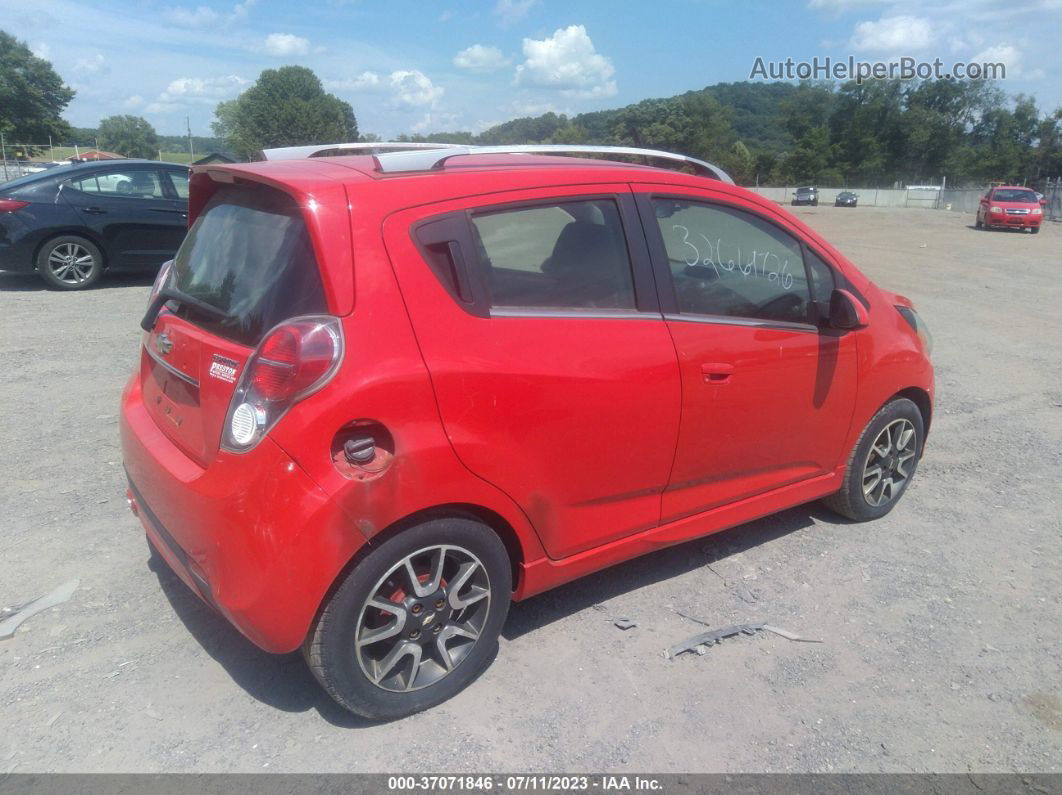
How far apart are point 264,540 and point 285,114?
75.9 m

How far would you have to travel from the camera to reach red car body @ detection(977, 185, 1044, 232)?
1210 inches

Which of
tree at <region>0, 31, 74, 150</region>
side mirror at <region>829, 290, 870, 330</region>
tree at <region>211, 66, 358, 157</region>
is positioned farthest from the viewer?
tree at <region>0, 31, 74, 150</region>

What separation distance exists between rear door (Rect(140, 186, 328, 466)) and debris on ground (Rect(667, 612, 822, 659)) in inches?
77.4

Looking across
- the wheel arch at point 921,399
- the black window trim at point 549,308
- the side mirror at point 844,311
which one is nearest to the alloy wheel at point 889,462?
the wheel arch at point 921,399

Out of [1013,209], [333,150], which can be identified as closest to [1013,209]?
[1013,209]

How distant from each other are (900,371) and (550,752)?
2.75 meters

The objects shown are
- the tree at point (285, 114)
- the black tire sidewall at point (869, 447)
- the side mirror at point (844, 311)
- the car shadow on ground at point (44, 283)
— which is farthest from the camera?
the tree at point (285, 114)

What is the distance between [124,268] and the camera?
11.0 m

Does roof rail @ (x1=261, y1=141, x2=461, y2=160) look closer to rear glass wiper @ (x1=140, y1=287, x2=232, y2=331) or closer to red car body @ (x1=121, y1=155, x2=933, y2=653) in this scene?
red car body @ (x1=121, y1=155, x2=933, y2=653)

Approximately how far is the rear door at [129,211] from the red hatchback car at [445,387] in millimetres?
8184

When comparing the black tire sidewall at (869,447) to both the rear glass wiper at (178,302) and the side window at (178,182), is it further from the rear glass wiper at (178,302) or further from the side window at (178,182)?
the side window at (178,182)

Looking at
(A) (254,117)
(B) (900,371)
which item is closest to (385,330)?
(B) (900,371)

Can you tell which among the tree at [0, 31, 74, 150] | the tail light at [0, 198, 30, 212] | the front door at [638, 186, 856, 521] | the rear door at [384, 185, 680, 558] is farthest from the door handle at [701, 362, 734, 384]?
the tree at [0, 31, 74, 150]

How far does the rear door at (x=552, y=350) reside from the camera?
276 centimetres
